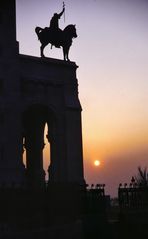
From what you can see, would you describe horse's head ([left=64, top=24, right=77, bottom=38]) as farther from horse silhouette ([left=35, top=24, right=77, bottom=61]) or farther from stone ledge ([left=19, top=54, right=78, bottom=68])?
stone ledge ([left=19, top=54, right=78, bottom=68])

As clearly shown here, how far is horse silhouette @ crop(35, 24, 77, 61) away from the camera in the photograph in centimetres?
3325

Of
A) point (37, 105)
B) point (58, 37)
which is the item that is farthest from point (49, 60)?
point (37, 105)

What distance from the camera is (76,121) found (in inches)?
1296

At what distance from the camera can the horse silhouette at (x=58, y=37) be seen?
109 ft

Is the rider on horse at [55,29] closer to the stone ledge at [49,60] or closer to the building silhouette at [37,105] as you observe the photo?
the stone ledge at [49,60]

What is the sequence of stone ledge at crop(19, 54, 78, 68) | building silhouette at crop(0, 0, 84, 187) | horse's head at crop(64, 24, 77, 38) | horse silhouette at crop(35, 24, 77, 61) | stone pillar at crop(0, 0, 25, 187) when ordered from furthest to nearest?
horse's head at crop(64, 24, 77, 38) < horse silhouette at crop(35, 24, 77, 61) < stone ledge at crop(19, 54, 78, 68) < building silhouette at crop(0, 0, 84, 187) < stone pillar at crop(0, 0, 25, 187)

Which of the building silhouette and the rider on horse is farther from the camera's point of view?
the rider on horse

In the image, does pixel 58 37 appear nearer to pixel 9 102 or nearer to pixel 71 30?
pixel 71 30

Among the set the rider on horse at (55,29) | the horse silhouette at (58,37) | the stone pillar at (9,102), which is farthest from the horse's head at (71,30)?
the stone pillar at (9,102)

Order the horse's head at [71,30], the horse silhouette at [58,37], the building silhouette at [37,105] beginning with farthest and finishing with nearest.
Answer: the horse's head at [71,30] < the horse silhouette at [58,37] < the building silhouette at [37,105]

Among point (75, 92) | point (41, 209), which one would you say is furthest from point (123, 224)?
point (75, 92)

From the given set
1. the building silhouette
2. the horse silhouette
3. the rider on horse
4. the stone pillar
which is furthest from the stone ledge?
the rider on horse

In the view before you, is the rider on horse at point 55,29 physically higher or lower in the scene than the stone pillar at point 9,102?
higher

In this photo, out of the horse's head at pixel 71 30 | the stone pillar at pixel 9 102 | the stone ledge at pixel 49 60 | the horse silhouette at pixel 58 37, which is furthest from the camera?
the horse's head at pixel 71 30
